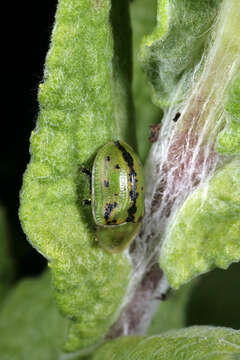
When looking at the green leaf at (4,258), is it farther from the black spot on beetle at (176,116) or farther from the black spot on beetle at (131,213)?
the black spot on beetle at (176,116)

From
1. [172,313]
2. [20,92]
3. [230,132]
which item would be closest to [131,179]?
[230,132]

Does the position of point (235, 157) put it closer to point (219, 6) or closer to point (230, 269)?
point (219, 6)

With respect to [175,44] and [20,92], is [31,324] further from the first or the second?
[175,44]

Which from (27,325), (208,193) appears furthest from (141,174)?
(27,325)

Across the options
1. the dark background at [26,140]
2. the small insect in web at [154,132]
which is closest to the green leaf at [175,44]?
the small insect in web at [154,132]

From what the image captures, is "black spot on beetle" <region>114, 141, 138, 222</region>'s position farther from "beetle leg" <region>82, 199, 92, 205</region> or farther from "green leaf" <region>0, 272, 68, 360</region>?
"green leaf" <region>0, 272, 68, 360</region>

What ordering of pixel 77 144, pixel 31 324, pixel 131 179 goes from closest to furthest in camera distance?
pixel 77 144
pixel 131 179
pixel 31 324

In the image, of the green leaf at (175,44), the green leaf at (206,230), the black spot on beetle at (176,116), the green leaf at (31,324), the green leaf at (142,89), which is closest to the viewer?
the green leaf at (175,44)
